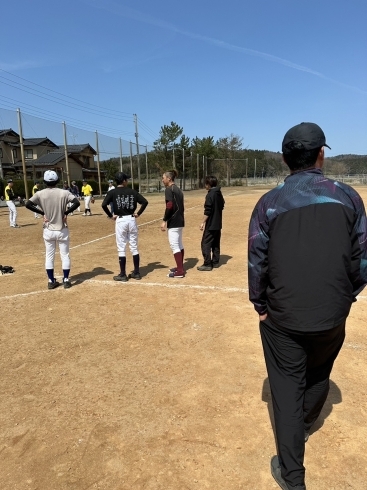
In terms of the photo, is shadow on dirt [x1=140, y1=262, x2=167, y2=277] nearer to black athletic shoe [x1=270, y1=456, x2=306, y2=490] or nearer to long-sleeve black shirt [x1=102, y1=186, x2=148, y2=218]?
long-sleeve black shirt [x1=102, y1=186, x2=148, y2=218]

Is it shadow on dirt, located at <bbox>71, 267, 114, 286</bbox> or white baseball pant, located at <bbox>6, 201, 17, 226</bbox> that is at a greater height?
white baseball pant, located at <bbox>6, 201, 17, 226</bbox>

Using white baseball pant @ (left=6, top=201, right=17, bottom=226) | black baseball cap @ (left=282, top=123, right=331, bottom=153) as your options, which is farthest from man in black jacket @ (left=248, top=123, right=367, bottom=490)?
white baseball pant @ (left=6, top=201, right=17, bottom=226)

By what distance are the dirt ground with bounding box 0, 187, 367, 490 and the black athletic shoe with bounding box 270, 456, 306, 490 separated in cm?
5

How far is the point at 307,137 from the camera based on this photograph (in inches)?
76.7

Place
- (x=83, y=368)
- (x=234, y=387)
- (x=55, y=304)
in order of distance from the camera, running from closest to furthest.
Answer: (x=234, y=387), (x=83, y=368), (x=55, y=304)

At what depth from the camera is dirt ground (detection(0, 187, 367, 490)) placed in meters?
2.31

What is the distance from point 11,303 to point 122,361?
272 centimetres

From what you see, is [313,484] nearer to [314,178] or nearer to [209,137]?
[314,178]

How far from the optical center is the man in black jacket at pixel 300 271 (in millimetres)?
1871

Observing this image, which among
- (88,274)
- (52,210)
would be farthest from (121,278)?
(52,210)

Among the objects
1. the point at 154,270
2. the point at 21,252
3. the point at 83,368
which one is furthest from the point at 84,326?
the point at 21,252

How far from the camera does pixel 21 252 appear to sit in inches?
376

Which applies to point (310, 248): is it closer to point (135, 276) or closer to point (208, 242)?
point (135, 276)

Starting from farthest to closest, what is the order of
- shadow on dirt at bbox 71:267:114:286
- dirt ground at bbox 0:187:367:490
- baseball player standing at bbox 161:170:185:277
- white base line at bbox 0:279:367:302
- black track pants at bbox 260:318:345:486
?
shadow on dirt at bbox 71:267:114:286 → baseball player standing at bbox 161:170:185:277 → white base line at bbox 0:279:367:302 → dirt ground at bbox 0:187:367:490 → black track pants at bbox 260:318:345:486
